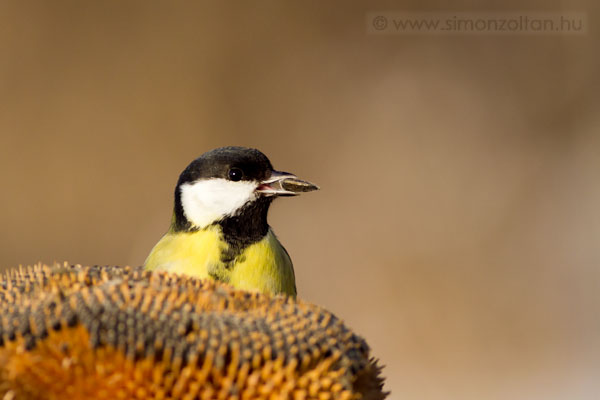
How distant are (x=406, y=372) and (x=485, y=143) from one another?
2.32 m

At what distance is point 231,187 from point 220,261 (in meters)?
0.34

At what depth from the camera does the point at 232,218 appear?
324cm

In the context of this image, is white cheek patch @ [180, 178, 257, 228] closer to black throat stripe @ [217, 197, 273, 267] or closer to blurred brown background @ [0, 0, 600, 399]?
black throat stripe @ [217, 197, 273, 267]

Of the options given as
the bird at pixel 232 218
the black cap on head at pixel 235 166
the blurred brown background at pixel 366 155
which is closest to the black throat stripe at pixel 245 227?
the bird at pixel 232 218

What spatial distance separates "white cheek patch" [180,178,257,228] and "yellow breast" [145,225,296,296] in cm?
6

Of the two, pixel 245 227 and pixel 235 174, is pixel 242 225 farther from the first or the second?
pixel 235 174

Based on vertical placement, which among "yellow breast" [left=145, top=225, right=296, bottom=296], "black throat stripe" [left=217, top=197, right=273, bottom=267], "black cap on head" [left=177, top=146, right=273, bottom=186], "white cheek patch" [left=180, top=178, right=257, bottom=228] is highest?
"black cap on head" [left=177, top=146, right=273, bottom=186]

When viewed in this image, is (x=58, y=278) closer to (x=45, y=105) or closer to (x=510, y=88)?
(x=45, y=105)

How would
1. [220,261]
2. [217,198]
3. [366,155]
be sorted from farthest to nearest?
[366,155] < [217,198] < [220,261]

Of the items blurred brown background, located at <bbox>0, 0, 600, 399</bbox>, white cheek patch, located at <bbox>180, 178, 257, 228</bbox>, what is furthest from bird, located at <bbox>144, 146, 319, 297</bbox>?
blurred brown background, located at <bbox>0, 0, 600, 399</bbox>

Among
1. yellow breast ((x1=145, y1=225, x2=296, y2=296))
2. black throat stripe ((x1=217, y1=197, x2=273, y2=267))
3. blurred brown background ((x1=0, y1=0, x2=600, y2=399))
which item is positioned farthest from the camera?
blurred brown background ((x1=0, y1=0, x2=600, y2=399))

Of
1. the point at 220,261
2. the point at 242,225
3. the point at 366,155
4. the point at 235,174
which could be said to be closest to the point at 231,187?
the point at 235,174

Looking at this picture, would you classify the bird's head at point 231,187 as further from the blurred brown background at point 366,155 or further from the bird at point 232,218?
the blurred brown background at point 366,155

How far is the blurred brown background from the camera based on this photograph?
21.6 ft
